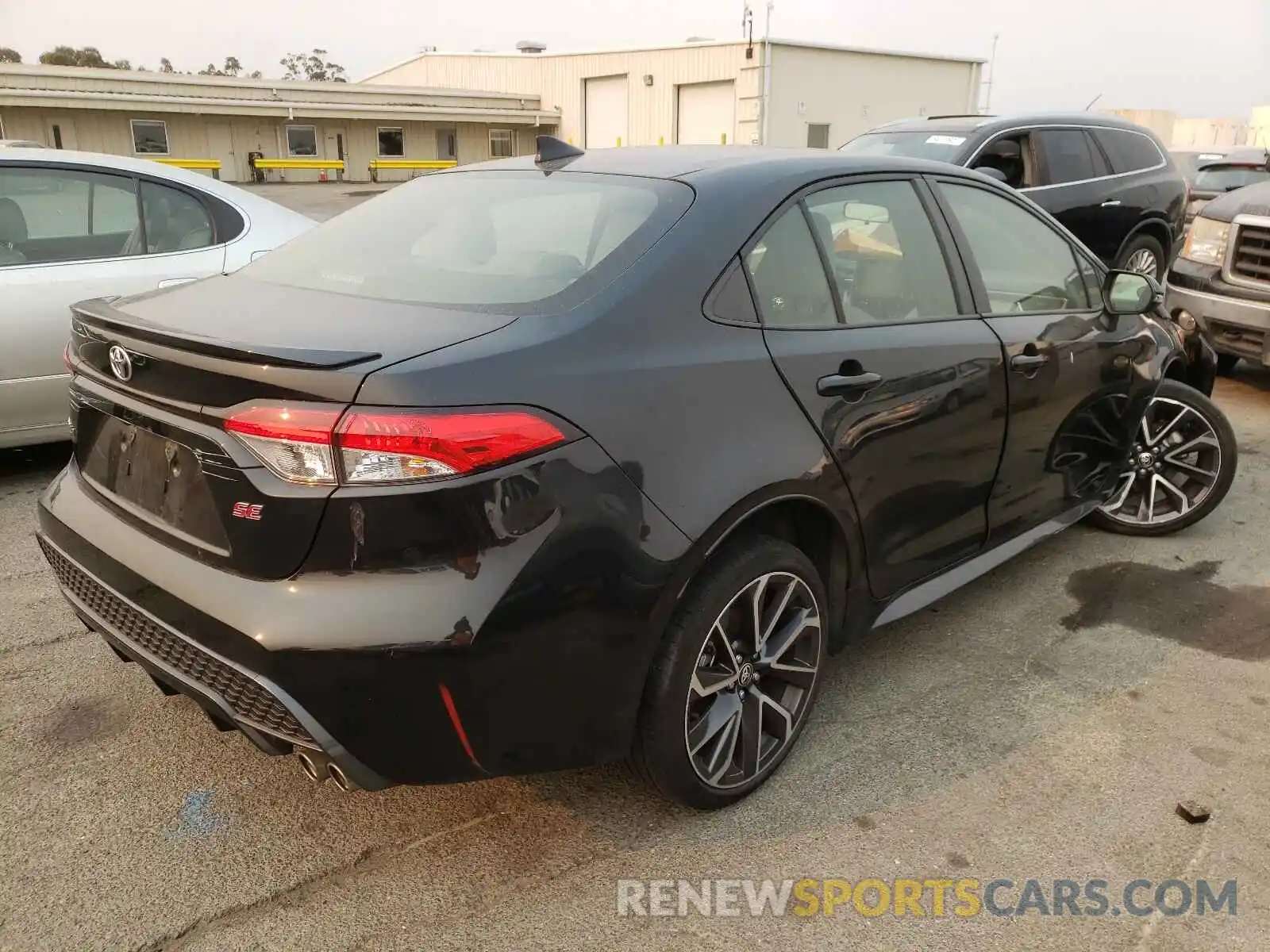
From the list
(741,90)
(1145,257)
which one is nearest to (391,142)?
(741,90)

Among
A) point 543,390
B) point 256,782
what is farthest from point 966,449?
point 256,782

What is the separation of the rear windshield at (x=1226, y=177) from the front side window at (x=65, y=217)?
13.1 meters

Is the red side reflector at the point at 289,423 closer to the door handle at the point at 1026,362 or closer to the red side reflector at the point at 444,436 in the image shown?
the red side reflector at the point at 444,436

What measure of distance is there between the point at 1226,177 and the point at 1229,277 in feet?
26.5

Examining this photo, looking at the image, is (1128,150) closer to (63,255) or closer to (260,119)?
(63,255)

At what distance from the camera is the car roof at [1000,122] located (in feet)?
26.5

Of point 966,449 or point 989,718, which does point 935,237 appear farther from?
point 989,718

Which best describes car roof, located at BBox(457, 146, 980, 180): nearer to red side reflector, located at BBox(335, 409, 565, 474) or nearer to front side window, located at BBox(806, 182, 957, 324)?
front side window, located at BBox(806, 182, 957, 324)

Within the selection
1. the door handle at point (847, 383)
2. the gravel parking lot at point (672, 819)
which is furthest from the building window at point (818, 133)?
the door handle at point (847, 383)

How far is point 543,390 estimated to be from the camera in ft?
6.56

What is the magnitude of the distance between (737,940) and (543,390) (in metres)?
1.27

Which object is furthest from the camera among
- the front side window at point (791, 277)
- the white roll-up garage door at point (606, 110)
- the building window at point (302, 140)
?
the building window at point (302, 140)

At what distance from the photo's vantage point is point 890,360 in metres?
2.76

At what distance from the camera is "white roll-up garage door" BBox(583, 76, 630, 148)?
35438mm
